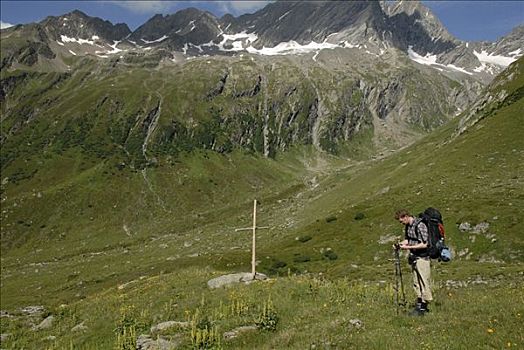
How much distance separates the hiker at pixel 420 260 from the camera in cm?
1752

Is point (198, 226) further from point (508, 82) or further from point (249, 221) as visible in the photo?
point (508, 82)

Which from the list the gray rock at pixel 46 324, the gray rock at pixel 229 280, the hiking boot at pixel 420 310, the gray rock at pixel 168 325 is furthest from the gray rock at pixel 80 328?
the hiking boot at pixel 420 310

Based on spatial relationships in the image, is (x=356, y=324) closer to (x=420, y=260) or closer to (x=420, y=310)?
(x=420, y=310)

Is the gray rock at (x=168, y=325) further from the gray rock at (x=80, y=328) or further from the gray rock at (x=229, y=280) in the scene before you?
the gray rock at (x=229, y=280)

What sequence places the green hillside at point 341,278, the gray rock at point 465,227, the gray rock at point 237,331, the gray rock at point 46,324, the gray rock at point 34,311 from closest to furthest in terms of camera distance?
the green hillside at point 341,278 → the gray rock at point 237,331 → the gray rock at point 46,324 → the gray rock at point 34,311 → the gray rock at point 465,227

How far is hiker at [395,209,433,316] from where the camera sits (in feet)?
57.5

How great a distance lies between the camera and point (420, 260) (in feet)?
58.2

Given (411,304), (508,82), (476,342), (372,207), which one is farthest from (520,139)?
(476,342)

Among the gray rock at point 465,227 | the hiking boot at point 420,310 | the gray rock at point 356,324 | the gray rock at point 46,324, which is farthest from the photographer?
the gray rock at point 465,227

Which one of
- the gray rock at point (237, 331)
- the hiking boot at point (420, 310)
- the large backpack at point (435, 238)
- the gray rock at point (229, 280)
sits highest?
the large backpack at point (435, 238)

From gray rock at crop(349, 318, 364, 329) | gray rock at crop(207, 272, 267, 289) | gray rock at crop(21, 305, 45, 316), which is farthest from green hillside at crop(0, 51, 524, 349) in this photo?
gray rock at crop(21, 305, 45, 316)

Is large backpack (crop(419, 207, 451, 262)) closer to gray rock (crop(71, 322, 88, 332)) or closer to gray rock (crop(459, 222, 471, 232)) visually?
gray rock (crop(71, 322, 88, 332))

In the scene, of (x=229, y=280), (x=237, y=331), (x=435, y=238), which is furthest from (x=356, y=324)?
(x=229, y=280)

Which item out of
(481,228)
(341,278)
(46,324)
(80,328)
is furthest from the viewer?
(481,228)
